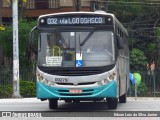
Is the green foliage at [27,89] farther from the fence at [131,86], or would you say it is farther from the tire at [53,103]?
the tire at [53,103]

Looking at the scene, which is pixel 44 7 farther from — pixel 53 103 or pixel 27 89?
pixel 53 103

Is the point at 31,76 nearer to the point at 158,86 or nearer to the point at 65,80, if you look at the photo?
the point at 158,86

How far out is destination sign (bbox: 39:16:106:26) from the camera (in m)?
18.9

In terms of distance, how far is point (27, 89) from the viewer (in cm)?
3694

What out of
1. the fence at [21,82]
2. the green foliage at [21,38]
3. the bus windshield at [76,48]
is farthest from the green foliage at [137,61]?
the bus windshield at [76,48]

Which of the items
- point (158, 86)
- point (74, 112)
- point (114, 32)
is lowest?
point (158, 86)

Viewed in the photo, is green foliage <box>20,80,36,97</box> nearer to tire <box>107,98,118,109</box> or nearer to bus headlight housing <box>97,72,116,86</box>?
tire <box>107,98,118,109</box>

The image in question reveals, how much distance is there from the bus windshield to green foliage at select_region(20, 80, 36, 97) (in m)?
18.0

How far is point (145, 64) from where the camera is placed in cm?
4362

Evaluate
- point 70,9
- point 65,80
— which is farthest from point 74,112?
point 70,9

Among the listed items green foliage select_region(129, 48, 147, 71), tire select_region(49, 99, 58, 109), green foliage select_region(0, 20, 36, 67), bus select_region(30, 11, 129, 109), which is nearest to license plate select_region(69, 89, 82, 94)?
bus select_region(30, 11, 129, 109)

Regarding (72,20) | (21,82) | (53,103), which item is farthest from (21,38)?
(72,20)

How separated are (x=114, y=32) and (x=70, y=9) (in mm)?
31152

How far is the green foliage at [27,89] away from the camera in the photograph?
120 feet
